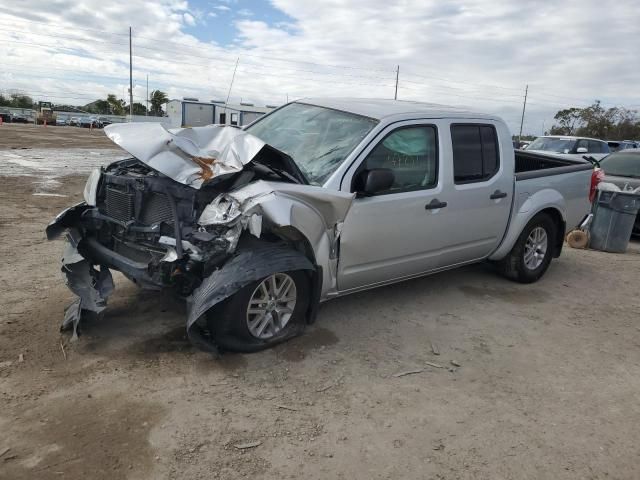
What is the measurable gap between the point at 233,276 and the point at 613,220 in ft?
23.1

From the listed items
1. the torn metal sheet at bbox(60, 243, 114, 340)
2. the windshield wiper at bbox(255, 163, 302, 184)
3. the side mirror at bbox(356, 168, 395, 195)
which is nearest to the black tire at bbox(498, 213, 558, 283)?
the side mirror at bbox(356, 168, 395, 195)

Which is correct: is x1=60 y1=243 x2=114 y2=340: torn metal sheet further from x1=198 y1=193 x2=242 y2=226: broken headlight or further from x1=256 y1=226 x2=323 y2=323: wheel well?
x1=256 y1=226 x2=323 y2=323: wheel well

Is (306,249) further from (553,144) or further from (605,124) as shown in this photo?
(605,124)

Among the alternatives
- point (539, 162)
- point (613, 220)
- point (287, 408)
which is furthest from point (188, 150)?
point (613, 220)

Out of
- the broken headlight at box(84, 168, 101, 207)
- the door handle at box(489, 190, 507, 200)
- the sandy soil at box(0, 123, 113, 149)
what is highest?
the door handle at box(489, 190, 507, 200)

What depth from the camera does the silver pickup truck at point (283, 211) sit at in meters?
3.57

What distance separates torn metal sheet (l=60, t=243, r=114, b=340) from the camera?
3832 mm

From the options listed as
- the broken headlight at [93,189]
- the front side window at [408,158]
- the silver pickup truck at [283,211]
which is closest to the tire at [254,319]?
the silver pickup truck at [283,211]

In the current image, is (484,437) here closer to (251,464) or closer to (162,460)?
(251,464)

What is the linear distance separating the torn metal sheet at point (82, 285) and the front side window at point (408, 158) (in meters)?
2.21

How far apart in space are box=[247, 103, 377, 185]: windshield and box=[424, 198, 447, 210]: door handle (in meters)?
0.86

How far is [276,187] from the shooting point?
11.9 ft

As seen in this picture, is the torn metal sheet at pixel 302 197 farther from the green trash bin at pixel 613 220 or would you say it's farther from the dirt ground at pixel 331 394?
the green trash bin at pixel 613 220

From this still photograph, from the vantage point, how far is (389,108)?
15.6 ft
